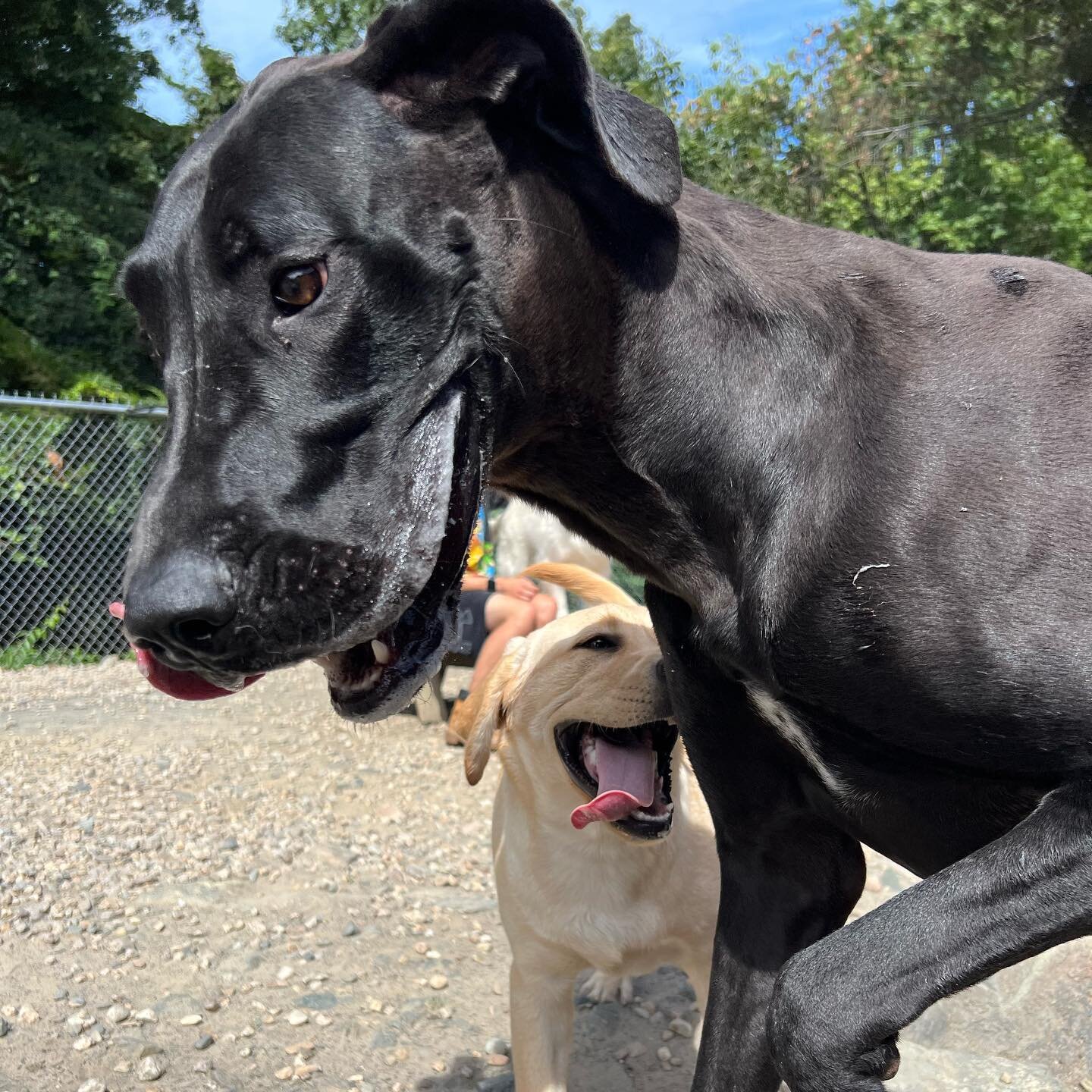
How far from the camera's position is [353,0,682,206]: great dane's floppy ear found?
5.55 ft

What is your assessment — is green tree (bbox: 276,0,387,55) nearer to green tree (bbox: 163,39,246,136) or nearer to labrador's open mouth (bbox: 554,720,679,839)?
green tree (bbox: 163,39,246,136)

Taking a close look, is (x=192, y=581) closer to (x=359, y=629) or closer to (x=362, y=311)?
(x=359, y=629)

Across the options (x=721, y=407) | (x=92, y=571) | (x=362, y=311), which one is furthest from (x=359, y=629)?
(x=92, y=571)

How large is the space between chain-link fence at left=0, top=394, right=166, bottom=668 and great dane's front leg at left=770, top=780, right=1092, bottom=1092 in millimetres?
8745

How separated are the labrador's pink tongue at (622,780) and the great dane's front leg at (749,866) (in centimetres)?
109

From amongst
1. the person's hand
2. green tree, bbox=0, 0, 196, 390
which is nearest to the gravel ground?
the person's hand

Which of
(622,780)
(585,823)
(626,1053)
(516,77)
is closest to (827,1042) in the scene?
(516,77)

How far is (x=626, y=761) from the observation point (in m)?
3.71

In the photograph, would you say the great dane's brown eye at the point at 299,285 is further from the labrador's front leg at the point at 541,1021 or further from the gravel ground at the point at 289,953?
the gravel ground at the point at 289,953

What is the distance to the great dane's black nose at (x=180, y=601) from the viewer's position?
1.47 metres

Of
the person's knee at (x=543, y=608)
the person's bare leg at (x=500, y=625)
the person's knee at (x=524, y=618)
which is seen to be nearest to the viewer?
the person's bare leg at (x=500, y=625)

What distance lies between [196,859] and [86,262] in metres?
10.4

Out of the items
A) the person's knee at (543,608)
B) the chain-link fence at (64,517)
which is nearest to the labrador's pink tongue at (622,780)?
the person's knee at (543,608)

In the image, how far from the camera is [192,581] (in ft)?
4.81
